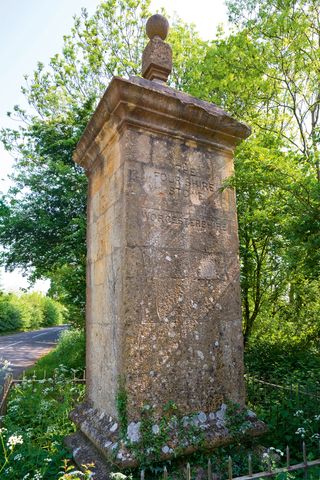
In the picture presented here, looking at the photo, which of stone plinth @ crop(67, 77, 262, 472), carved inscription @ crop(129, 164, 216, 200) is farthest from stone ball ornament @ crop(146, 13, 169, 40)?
carved inscription @ crop(129, 164, 216, 200)

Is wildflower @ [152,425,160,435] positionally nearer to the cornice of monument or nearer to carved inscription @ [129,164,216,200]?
carved inscription @ [129,164,216,200]

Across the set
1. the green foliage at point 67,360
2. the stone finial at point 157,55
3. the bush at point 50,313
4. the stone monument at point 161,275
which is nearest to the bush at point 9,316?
the bush at point 50,313

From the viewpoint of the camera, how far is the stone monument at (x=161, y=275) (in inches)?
100

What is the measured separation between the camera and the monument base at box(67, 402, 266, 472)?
7.65ft

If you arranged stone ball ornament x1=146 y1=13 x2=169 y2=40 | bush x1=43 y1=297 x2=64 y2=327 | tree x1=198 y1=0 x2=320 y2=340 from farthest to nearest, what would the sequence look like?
bush x1=43 y1=297 x2=64 y2=327
tree x1=198 y1=0 x2=320 y2=340
stone ball ornament x1=146 y1=13 x2=169 y2=40

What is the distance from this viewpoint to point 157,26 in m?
3.53

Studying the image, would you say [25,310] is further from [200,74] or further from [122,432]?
[122,432]

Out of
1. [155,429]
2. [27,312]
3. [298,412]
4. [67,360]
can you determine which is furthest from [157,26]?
[27,312]

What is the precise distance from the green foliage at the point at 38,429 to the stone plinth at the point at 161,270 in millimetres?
423

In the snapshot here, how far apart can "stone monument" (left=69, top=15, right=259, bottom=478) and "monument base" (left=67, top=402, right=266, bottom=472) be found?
11 millimetres

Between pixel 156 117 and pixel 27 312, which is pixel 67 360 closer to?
pixel 156 117

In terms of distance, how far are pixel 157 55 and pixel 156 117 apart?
942mm

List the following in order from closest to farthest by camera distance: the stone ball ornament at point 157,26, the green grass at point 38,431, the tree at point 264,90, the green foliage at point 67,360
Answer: the green grass at point 38,431 < the stone ball ornament at point 157,26 < the tree at point 264,90 < the green foliage at point 67,360

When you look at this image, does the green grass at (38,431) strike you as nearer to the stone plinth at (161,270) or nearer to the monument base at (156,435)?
the monument base at (156,435)
